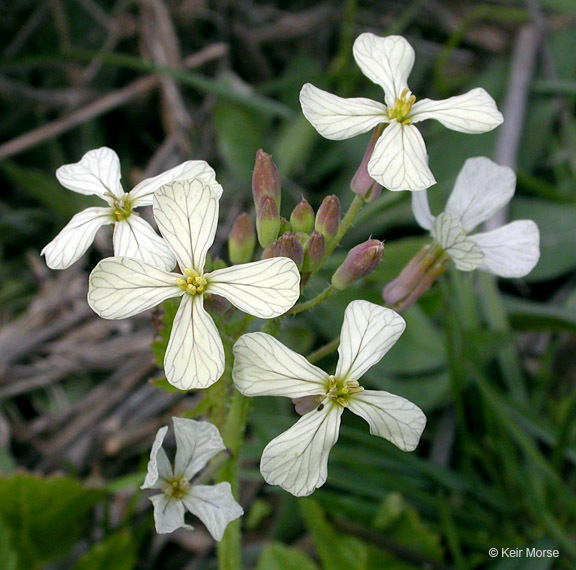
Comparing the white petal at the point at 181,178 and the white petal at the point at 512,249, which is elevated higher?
the white petal at the point at 181,178

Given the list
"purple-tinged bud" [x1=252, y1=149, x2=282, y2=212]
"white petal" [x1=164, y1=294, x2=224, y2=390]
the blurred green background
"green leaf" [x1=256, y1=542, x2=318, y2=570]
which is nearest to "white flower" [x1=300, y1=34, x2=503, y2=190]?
"purple-tinged bud" [x1=252, y1=149, x2=282, y2=212]

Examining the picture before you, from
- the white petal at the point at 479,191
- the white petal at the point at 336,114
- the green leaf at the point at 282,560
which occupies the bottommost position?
the green leaf at the point at 282,560

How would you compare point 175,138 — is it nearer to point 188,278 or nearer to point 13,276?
point 13,276

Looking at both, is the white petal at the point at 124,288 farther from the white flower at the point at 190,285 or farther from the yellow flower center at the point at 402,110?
the yellow flower center at the point at 402,110

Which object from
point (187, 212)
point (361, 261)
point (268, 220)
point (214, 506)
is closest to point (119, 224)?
point (187, 212)

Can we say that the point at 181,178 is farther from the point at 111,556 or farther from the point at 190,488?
the point at 111,556

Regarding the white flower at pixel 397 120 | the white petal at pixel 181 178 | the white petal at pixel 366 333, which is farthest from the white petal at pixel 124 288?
the white flower at pixel 397 120

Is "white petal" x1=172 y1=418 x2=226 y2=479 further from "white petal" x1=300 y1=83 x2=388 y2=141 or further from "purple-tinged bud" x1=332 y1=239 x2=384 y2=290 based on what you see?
"white petal" x1=300 y1=83 x2=388 y2=141

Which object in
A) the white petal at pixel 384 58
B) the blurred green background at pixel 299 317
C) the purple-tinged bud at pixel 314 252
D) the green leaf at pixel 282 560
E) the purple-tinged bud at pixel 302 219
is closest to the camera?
the purple-tinged bud at pixel 314 252
